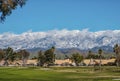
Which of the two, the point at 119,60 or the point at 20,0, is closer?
the point at 20,0

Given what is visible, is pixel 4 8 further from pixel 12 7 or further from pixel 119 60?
pixel 119 60

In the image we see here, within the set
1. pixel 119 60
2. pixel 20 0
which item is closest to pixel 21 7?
pixel 20 0

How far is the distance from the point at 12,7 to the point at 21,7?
1332 mm

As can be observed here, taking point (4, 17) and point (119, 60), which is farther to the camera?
point (119, 60)

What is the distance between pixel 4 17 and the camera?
4075 centimetres

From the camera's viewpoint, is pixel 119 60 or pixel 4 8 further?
pixel 119 60

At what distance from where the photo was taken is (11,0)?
39.4 m

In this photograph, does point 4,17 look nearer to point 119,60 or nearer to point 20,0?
point 20,0

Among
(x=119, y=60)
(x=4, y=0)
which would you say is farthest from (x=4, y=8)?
(x=119, y=60)

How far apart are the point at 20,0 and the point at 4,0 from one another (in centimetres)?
221

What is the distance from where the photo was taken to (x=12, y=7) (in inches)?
1575

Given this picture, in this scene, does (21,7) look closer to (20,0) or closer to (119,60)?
(20,0)

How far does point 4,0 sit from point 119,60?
149m

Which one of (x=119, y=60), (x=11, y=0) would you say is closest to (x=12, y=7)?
(x=11, y=0)
